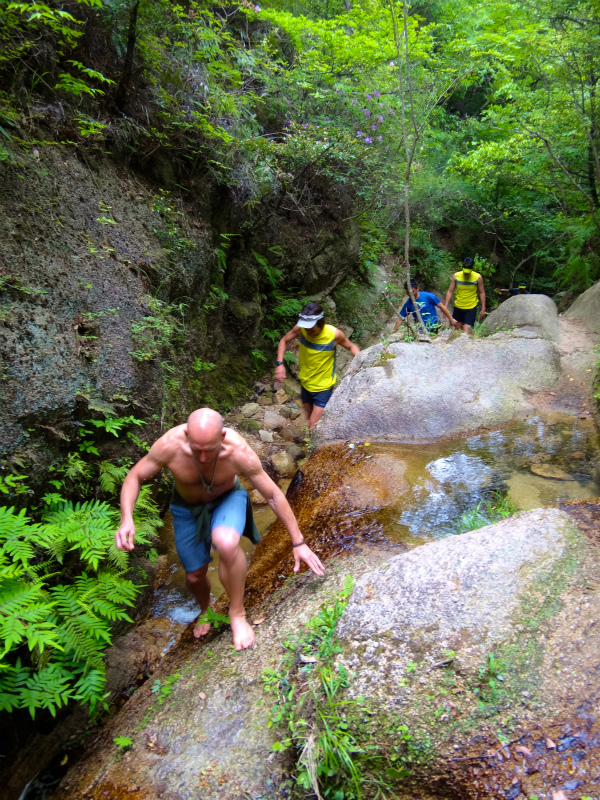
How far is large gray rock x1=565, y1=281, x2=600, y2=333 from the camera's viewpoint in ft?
24.9

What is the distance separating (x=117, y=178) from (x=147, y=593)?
448 cm

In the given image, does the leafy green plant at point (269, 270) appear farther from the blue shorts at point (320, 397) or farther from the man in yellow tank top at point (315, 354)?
the blue shorts at point (320, 397)

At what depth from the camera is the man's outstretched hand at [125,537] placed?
96.7 inches

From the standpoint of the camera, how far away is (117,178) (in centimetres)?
487

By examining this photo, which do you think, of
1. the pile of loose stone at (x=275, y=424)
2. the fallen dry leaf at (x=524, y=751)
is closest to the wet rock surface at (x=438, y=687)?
the fallen dry leaf at (x=524, y=751)

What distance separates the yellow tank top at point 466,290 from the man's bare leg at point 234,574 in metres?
7.03

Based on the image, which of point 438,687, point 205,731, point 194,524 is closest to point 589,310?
point 438,687

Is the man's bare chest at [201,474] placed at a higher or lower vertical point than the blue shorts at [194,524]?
higher

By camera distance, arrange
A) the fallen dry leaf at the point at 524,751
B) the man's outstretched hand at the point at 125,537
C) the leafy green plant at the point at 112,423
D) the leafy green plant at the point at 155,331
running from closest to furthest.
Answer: the fallen dry leaf at the point at 524,751
the man's outstretched hand at the point at 125,537
the leafy green plant at the point at 112,423
the leafy green plant at the point at 155,331

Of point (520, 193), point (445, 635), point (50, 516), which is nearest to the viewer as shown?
point (445, 635)

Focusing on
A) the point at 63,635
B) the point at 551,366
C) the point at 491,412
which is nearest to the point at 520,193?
the point at 551,366

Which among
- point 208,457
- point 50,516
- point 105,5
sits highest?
Answer: point 105,5

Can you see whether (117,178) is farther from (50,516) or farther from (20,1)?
(50,516)

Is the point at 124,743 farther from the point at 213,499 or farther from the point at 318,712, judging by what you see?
the point at 213,499
